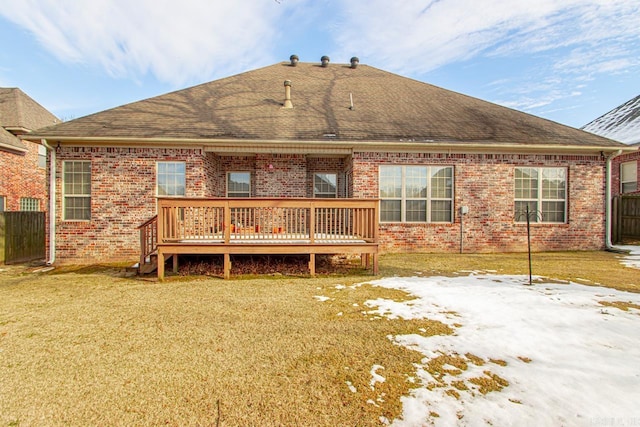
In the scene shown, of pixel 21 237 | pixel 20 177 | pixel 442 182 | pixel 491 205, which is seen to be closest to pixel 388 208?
pixel 442 182

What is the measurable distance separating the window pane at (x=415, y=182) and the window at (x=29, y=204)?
54.8 ft

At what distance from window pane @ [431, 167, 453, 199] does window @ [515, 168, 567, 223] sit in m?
2.11

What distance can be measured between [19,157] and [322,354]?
58.5 feet

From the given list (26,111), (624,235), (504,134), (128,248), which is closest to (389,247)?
(504,134)

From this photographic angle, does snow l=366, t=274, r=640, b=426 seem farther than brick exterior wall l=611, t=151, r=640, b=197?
No

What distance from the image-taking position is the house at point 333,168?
8.57 m

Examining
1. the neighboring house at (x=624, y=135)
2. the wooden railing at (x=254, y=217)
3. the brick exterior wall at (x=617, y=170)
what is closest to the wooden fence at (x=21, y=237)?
the wooden railing at (x=254, y=217)

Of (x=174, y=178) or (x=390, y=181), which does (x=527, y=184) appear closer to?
(x=390, y=181)

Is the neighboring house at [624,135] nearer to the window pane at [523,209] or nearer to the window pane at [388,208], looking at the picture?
the window pane at [523,209]

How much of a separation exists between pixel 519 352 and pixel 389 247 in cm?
632

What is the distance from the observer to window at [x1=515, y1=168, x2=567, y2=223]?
31.6 feet

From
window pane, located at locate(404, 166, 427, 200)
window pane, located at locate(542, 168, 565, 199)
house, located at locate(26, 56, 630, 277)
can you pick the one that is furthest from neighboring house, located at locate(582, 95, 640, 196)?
window pane, located at locate(404, 166, 427, 200)

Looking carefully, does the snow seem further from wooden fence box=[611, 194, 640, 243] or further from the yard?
wooden fence box=[611, 194, 640, 243]

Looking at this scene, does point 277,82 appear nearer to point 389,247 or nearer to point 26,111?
point 389,247
